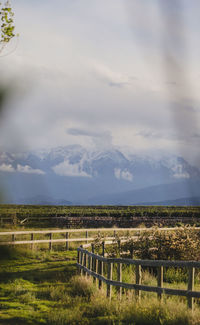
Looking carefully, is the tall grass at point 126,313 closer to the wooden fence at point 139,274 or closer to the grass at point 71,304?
the grass at point 71,304

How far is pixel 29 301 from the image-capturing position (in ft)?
34.4

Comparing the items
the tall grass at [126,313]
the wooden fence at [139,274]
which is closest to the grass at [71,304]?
the tall grass at [126,313]

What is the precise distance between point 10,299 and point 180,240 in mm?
6469

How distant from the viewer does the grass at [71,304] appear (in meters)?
7.54

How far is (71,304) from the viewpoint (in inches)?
384

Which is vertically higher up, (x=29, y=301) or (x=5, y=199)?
(x=5, y=199)

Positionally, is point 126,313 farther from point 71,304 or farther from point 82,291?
point 82,291

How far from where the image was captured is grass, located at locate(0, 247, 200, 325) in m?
7.54

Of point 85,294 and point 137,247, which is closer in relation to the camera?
point 85,294

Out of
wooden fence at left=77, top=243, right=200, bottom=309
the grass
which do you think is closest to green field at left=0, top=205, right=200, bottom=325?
the grass

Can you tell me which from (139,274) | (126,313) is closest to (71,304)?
(139,274)

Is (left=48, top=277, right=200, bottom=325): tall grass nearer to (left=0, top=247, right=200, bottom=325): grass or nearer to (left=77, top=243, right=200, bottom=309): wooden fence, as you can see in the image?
(left=0, top=247, right=200, bottom=325): grass

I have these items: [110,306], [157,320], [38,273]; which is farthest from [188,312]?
[38,273]

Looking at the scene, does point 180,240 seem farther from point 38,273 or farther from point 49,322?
point 49,322
